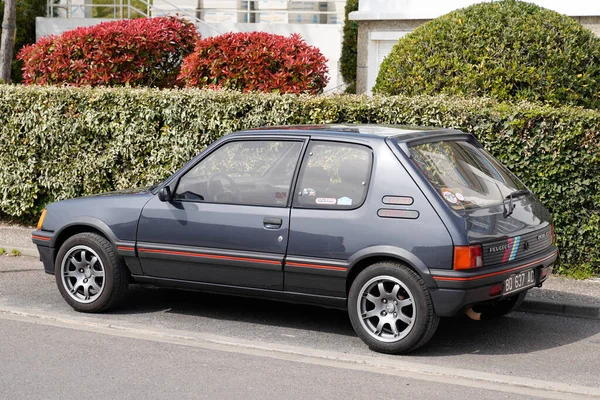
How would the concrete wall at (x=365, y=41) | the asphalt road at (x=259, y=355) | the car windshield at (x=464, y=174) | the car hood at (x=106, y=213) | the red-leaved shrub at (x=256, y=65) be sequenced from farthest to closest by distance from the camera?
the concrete wall at (x=365, y=41), the red-leaved shrub at (x=256, y=65), the car hood at (x=106, y=213), the car windshield at (x=464, y=174), the asphalt road at (x=259, y=355)

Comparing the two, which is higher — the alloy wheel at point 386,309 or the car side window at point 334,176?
the car side window at point 334,176

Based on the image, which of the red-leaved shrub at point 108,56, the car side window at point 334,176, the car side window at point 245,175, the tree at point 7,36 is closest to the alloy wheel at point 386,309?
the car side window at point 334,176

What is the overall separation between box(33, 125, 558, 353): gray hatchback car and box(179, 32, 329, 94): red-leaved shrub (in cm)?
454

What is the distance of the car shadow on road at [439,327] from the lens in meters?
6.84

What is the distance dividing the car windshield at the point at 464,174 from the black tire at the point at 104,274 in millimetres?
2597

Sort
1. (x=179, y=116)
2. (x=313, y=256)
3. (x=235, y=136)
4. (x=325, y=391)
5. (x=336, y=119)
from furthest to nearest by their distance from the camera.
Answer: (x=179, y=116)
(x=336, y=119)
(x=235, y=136)
(x=313, y=256)
(x=325, y=391)

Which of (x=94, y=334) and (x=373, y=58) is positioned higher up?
(x=373, y=58)

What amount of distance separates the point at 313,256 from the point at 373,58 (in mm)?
10190

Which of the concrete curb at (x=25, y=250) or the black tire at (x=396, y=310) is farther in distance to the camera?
the concrete curb at (x=25, y=250)

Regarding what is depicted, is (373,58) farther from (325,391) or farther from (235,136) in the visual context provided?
(325,391)

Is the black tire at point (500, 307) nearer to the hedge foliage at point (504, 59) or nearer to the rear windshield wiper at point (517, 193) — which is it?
the rear windshield wiper at point (517, 193)

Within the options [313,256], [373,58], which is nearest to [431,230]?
[313,256]

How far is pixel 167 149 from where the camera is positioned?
10.5 m

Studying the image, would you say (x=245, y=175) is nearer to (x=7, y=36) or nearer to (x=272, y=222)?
(x=272, y=222)
